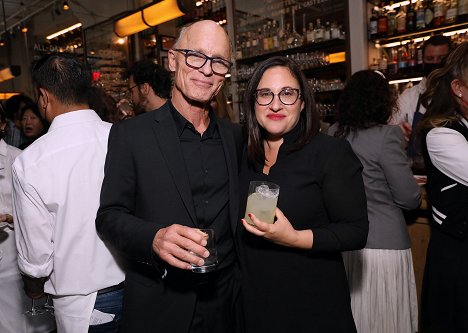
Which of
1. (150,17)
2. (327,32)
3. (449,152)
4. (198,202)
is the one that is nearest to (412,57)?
(327,32)

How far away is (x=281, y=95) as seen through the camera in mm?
1554

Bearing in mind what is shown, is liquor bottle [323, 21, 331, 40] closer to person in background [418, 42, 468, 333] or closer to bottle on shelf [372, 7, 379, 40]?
bottle on shelf [372, 7, 379, 40]

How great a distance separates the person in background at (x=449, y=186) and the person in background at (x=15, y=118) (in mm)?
4112

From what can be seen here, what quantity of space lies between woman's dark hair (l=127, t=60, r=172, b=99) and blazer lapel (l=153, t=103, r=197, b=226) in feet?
5.73

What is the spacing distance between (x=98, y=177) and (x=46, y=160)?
218 millimetres

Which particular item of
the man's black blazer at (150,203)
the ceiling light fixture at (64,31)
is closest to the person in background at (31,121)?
the man's black blazer at (150,203)

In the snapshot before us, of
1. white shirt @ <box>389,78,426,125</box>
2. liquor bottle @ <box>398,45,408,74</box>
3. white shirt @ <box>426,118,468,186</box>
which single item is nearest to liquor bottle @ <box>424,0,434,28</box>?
liquor bottle @ <box>398,45,408,74</box>

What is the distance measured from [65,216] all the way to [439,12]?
420 centimetres

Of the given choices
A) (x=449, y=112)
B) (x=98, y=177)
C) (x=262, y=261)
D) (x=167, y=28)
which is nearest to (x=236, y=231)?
(x=262, y=261)

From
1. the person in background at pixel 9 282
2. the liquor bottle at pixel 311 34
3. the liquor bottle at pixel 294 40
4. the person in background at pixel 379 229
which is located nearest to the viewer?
the person in background at pixel 9 282

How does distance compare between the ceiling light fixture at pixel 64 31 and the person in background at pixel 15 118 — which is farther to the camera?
the ceiling light fixture at pixel 64 31

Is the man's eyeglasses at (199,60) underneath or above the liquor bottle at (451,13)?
underneath

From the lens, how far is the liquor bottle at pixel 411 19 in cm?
422

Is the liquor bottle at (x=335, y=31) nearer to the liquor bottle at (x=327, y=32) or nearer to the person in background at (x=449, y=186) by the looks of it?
the liquor bottle at (x=327, y=32)
